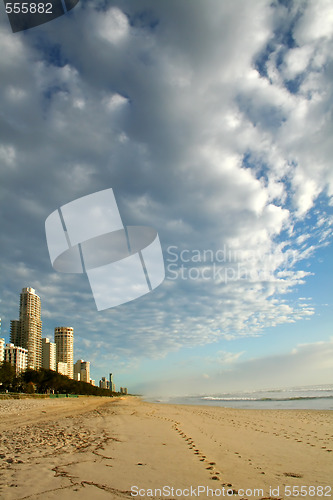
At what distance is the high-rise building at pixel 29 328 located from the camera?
173 meters

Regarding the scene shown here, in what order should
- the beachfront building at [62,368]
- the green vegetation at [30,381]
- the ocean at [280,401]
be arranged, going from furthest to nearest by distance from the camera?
the beachfront building at [62,368] < the green vegetation at [30,381] < the ocean at [280,401]

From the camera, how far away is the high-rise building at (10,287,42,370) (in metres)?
173

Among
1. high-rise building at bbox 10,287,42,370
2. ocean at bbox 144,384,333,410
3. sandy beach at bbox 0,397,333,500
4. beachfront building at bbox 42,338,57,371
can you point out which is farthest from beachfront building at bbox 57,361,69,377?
sandy beach at bbox 0,397,333,500

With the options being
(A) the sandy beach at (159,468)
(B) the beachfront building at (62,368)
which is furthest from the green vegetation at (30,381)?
(A) the sandy beach at (159,468)

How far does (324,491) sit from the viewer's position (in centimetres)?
496

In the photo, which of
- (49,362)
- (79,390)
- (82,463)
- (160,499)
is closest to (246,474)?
(160,499)

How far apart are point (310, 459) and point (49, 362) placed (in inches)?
7646

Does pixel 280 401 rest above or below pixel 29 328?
below

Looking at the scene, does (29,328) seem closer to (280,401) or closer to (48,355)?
(48,355)

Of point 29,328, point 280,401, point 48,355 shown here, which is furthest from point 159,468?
point 48,355

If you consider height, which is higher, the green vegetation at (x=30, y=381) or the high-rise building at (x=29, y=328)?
the high-rise building at (x=29, y=328)

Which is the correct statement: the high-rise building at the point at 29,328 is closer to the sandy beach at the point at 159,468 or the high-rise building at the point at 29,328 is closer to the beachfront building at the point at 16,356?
the beachfront building at the point at 16,356

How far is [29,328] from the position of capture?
178m

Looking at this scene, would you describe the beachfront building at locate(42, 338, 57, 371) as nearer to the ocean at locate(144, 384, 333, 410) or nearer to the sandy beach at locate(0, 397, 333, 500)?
the ocean at locate(144, 384, 333, 410)
